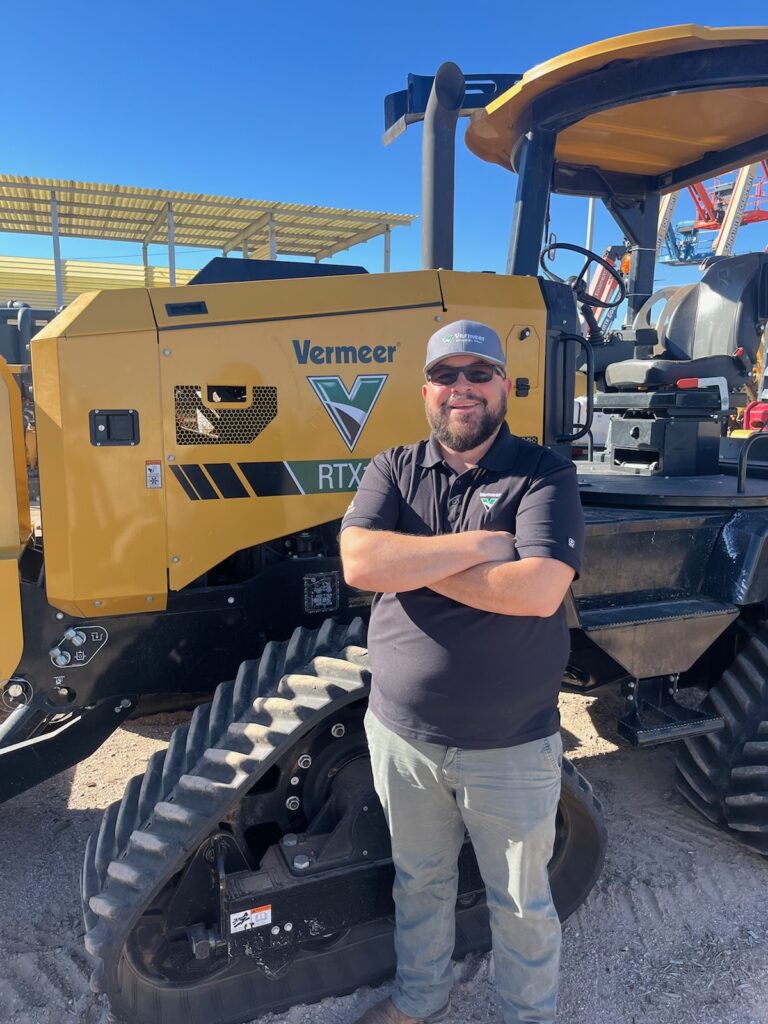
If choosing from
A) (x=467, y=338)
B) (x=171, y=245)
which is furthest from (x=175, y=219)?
(x=467, y=338)

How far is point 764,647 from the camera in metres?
2.98

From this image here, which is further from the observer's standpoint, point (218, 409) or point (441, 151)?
point (441, 151)

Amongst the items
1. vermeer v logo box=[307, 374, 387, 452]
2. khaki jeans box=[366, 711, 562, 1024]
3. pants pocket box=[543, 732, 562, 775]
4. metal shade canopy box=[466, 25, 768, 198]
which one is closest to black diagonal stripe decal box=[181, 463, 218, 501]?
vermeer v logo box=[307, 374, 387, 452]

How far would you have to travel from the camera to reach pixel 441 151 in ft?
8.61

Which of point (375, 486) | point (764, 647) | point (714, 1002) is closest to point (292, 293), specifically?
point (375, 486)

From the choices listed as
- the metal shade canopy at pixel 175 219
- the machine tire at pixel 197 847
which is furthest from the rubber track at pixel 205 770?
the metal shade canopy at pixel 175 219

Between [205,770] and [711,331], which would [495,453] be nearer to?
[205,770]

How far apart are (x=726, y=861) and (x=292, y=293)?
264cm

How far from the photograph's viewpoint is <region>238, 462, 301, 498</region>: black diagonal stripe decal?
258 centimetres

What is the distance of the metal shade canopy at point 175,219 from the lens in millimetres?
14547

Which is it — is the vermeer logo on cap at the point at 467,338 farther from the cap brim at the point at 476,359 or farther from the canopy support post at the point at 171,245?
the canopy support post at the point at 171,245

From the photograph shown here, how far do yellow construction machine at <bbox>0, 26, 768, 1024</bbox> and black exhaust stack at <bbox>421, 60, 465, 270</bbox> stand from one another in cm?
1

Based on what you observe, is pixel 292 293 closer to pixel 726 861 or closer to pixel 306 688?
pixel 306 688

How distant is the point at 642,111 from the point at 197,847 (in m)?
3.32
